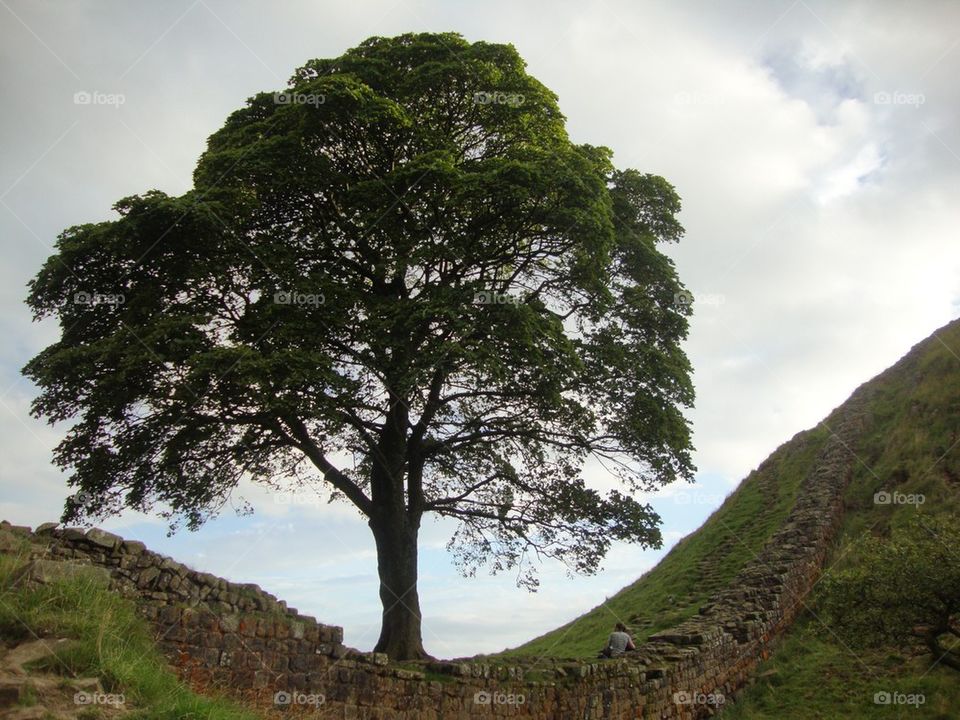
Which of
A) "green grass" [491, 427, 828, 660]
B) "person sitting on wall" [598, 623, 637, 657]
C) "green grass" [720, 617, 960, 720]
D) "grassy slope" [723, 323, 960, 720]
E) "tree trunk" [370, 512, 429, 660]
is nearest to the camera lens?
"green grass" [720, 617, 960, 720]

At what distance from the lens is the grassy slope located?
13.6 meters

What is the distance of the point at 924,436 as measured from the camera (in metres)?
22.1

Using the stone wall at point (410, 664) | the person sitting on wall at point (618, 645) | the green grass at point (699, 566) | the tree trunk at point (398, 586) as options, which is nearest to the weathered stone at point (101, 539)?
the stone wall at point (410, 664)

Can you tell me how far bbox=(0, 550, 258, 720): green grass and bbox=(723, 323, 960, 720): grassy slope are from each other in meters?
11.4

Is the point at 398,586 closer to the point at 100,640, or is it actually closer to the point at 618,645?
the point at 618,645

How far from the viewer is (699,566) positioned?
78.9 ft

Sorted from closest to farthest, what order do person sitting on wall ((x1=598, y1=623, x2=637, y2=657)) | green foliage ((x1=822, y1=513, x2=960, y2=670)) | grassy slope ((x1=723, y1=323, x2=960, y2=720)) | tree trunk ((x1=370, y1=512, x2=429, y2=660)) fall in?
green foliage ((x1=822, y1=513, x2=960, y2=670)) < grassy slope ((x1=723, y1=323, x2=960, y2=720)) < tree trunk ((x1=370, y1=512, x2=429, y2=660)) < person sitting on wall ((x1=598, y1=623, x2=637, y2=657))

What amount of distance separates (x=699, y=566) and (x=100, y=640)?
20.7 metres

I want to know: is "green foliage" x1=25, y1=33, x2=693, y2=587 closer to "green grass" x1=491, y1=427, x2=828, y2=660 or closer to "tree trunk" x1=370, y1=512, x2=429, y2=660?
"tree trunk" x1=370, y1=512, x2=429, y2=660

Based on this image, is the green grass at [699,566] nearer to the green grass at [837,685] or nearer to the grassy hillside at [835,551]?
the grassy hillside at [835,551]

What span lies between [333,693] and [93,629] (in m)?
3.88

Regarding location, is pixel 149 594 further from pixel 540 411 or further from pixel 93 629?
pixel 540 411

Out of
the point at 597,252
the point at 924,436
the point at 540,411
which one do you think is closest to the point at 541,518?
the point at 540,411

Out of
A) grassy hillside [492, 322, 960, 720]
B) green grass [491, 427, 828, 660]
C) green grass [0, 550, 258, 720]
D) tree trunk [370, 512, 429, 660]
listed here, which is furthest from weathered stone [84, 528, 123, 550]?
grassy hillside [492, 322, 960, 720]
